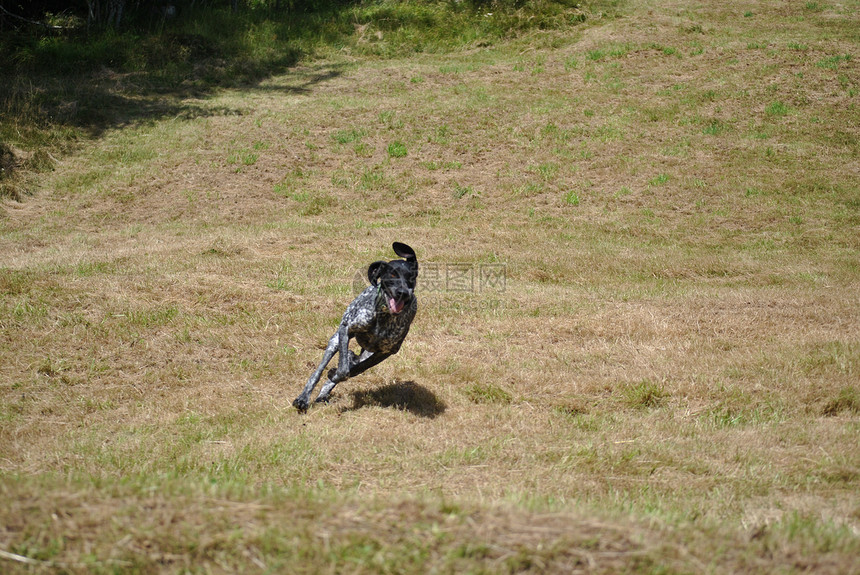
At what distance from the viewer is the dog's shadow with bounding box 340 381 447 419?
287 inches

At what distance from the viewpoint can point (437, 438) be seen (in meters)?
6.56

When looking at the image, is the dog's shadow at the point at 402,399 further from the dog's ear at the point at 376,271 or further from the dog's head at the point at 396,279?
the dog's ear at the point at 376,271

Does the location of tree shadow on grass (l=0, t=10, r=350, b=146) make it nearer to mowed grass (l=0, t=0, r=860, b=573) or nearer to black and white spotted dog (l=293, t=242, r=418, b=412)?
mowed grass (l=0, t=0, r=860, b=573)

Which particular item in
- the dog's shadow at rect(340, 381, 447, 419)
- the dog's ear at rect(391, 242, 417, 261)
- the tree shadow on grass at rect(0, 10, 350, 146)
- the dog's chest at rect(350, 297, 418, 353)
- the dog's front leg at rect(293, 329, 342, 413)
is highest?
the tree shadow on grass at rect(0, 10, 350, 146)

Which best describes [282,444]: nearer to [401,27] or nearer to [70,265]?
[70,265]

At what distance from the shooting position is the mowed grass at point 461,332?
3654 millimetres

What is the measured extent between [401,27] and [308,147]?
39.2ft

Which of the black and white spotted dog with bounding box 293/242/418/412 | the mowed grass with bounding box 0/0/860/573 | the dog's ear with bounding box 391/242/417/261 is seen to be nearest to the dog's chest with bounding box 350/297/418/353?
the black and white spotted dog with bounding box 293/242/418/412

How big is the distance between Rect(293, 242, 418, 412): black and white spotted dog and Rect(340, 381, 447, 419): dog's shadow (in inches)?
20.6

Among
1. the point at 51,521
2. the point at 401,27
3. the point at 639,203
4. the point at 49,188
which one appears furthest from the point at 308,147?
the point at 51,521

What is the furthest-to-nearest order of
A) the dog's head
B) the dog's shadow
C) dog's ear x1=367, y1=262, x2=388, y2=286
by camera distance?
the dog's shadow
dog's ear x1=367, y1=262, x2=388, y2=286
the dog's head

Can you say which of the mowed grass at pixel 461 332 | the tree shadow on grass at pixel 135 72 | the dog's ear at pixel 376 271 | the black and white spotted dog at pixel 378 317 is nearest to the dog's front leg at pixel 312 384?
the black and white spotted dog at pixel 378 317

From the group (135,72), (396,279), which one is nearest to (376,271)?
(396,279)

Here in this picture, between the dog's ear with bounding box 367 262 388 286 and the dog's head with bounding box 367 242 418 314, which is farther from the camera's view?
the dog's ear with bounding box 367 262 388 286
